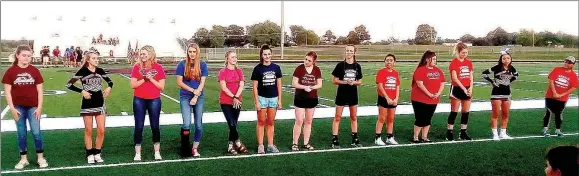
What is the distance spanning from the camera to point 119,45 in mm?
29203

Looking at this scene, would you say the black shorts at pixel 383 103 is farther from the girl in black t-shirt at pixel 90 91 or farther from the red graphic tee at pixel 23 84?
the red graphic tee at pixel 23 84

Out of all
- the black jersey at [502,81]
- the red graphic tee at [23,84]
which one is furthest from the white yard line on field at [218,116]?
the black jersey at [502,81]

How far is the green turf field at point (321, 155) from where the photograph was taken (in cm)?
582

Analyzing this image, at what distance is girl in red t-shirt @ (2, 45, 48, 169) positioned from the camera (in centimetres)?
563

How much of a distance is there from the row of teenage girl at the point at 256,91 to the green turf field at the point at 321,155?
29cm

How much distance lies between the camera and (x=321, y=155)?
665cm

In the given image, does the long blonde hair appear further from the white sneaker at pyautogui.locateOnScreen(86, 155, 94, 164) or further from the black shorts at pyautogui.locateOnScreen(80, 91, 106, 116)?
the white sneaker at pyautogui.locateOnScreen(86, 155, 94, 164)

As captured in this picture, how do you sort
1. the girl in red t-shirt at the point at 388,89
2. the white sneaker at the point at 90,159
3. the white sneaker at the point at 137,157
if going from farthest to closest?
the girl in red t-shirt at the point at 388,89 < the white sneaker at the point at 137,157 < the white sneaker at the point at 90,159

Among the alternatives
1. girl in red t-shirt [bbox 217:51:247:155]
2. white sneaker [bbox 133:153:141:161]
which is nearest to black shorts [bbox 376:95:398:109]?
girl in red t-shirt [bbox 217:51:247:155]

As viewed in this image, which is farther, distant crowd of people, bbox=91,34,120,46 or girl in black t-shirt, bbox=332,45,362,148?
distant crowd of people, bbox=91,34,120,46

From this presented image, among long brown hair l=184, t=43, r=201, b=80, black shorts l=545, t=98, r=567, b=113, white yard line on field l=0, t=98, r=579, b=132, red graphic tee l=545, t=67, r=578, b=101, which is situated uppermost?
long brown hair l=184, t=43, r=201, b=80

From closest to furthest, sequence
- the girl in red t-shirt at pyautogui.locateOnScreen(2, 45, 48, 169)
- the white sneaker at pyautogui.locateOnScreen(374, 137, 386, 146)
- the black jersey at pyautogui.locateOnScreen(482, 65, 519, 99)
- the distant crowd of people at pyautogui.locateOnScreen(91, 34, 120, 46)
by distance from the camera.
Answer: the girl in red t-shirt at pyautogui.locateOnScreen(2, 45, 48, 169), the white sneaker at pyautogui.locateOnScreen(374, 137, 386, 146), the black jersey at pyautogui.locateOnScreen(482, 65, 519, 99), the distant crowd of people at pyautogui.locateOnScreen(91, 34, 120, 46)

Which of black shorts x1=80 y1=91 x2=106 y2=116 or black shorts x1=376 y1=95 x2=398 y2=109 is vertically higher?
black shorts x1=80 y1=91 x2=106 y2=116

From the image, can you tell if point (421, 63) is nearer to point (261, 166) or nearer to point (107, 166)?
point (261, 166)
